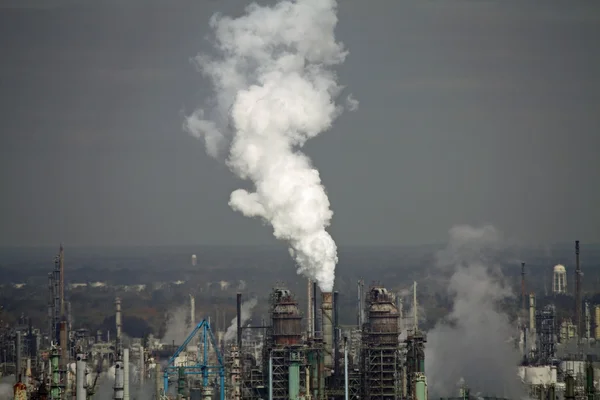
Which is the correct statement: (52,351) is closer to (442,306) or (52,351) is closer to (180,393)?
(180,393)

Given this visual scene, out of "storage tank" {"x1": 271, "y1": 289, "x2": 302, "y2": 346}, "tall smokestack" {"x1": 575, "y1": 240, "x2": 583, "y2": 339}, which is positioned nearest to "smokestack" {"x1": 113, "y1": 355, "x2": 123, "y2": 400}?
"storage tank" {"x1": 271, "y1": 289, "x2": 302, "y2": 346}

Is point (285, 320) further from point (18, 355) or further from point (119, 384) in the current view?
point (18, 355)

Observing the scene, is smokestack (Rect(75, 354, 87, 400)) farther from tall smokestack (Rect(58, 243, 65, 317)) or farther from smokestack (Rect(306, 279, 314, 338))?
tall smokestack (Rect(58, 243, 65, 317))

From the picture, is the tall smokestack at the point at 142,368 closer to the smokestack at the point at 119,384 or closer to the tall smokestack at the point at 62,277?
the tall smokestack at the point at 62,277

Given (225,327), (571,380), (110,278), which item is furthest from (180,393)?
(110,278)

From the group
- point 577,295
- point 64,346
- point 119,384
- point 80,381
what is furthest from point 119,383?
point 577,295

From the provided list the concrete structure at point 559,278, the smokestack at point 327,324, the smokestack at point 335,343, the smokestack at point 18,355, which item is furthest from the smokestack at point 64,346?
the concrete structure at point 559,278
